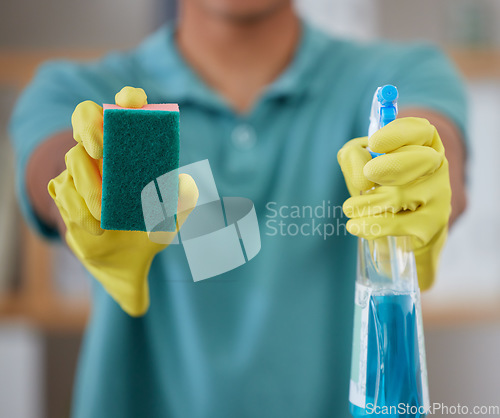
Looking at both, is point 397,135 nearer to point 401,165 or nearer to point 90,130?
point 401,165

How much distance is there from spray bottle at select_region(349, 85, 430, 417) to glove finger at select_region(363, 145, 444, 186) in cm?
3

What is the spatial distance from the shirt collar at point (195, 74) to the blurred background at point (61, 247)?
0.47m

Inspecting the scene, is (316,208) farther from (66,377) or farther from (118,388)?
(66,377)

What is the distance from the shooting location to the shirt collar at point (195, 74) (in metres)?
0.56

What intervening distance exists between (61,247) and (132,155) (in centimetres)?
90

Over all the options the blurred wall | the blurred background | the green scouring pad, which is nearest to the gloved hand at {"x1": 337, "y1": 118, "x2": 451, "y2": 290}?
the green scouring pad

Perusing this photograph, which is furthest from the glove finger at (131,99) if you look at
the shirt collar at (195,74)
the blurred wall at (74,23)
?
the blurred wall at (74,23)

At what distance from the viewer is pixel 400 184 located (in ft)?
0.92

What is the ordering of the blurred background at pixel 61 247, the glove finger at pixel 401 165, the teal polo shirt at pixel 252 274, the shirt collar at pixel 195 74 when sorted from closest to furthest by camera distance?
the glove finger at pixel 401 165 → the teal polo shirt at pixel 252 274 → the shirt collar at pixel 195 74 → the blurred background at pixel 61 247

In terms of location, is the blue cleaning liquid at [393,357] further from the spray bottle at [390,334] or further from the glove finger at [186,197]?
the glove finger at [186,197]

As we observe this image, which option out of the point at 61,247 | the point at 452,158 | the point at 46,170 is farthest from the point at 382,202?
the point at 61,247

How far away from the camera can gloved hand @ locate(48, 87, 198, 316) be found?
0.28m

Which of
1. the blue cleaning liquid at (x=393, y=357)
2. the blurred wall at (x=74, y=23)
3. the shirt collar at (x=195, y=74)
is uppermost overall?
the blurred wall at (x=74, y=23)

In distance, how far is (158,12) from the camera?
42.0 inches
